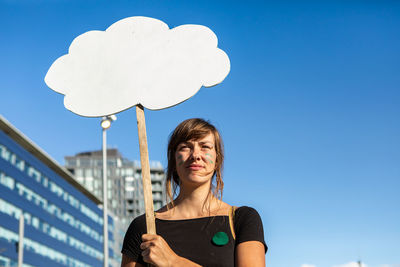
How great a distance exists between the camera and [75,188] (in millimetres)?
74625

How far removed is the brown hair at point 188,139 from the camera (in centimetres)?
298

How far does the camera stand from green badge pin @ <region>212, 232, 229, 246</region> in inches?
109

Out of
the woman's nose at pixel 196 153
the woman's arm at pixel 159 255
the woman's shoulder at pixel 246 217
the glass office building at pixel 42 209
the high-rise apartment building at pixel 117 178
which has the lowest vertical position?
the woman's arm at pixel 159 255

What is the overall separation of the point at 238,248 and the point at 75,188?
7453 centimetres

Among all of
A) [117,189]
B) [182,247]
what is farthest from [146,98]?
[117,189]

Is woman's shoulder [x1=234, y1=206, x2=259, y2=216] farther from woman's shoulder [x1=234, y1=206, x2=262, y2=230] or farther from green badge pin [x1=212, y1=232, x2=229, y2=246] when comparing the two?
green badge pin [x1=212, y1=232, x2=229, y2=246]

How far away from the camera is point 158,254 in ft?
8.27

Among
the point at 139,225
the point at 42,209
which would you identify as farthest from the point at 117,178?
the point at 139,225

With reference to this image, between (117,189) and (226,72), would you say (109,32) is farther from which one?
(117,189)

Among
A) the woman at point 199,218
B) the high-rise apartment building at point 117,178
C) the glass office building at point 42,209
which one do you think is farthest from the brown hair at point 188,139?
the high-rise apartment building at point 117,178

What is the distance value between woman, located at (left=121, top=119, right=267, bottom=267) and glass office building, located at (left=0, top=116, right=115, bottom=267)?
4823cm

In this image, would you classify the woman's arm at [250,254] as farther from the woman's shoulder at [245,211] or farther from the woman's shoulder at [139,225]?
the woman's shoulder at [139,225]

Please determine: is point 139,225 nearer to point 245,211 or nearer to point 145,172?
point 145,172

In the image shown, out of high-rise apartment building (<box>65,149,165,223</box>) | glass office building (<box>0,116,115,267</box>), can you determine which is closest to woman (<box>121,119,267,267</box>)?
glass office building (<box>0,116,115,267</box>)
